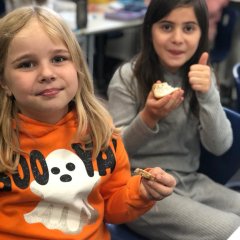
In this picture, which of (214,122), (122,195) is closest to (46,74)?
(122,195)

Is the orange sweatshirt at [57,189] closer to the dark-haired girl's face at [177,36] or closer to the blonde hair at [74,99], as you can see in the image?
the blonde hair at [74,99]

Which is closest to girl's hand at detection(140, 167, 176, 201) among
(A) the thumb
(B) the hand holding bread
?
(B) the hand holding bread

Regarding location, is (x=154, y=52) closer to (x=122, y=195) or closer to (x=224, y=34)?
(x=122, y=195)

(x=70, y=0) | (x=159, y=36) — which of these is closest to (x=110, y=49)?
(x=70, y=0)

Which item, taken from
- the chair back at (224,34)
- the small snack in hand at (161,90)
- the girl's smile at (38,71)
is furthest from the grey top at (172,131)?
the chair back at (224,34)

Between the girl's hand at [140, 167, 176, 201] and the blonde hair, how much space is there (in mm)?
157

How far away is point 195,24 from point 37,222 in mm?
779

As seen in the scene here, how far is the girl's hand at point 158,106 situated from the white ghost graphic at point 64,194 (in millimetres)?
282

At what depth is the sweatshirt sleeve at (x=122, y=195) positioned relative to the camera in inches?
41.0

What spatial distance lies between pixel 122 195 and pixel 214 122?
15.7 inches

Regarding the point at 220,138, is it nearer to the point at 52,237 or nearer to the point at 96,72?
the point at 52,237

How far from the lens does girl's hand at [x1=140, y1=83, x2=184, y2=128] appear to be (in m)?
1.18

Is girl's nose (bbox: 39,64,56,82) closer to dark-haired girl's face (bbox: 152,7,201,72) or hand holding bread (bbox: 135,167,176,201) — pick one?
hand holding bread (bbox: 135,167,176,201)

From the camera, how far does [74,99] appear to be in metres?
1.06
